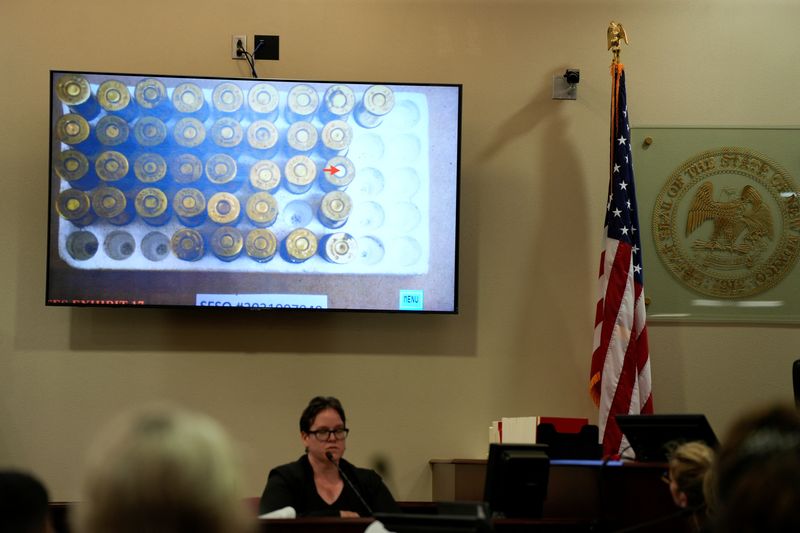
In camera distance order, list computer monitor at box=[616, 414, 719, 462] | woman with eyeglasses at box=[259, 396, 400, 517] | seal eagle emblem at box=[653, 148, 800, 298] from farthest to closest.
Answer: seal eagle emblem at box=[653, 148, 800, 298], woman with eyeglasses at box=[259, 396, 400, 517], computer monitor at box=[616, 414, 719, 462]

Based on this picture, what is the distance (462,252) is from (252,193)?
1.12 meters

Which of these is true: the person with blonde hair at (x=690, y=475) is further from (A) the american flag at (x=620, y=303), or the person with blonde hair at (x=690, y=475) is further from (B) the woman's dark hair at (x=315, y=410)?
(A) the american flag at (x=620, y=303)

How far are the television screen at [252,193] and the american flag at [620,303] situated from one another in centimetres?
77

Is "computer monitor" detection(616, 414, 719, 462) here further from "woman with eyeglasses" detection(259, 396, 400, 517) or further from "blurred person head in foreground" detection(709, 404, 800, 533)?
"blurred person head in foreground" detection(709, 404, 800, 533)

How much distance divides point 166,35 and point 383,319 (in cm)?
186

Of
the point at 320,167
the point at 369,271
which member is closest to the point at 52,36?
the point at 320,167

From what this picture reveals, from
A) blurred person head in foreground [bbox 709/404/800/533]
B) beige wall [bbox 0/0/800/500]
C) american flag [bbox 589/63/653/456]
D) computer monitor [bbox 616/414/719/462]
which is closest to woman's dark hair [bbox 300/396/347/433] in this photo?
beige wall [bbox 0/0/800/500]

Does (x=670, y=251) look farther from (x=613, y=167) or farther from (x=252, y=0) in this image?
(x=252, y=0)

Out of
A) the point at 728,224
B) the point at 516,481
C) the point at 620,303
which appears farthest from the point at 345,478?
the point at 728,224

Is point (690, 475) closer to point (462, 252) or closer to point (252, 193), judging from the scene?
point (462, 252)

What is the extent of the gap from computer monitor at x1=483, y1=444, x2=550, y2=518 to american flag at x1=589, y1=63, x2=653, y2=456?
57.3 inches

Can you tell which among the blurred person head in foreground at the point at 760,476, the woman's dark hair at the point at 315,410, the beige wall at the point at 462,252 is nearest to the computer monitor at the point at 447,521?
the blurred person head in foreground at the point at 760,476

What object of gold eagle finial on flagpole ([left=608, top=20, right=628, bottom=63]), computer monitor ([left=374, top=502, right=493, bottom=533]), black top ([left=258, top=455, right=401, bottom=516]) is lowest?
black top ([left=258, top=455, right=401, bottom=516])

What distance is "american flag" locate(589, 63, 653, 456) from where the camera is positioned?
489 centimetres
